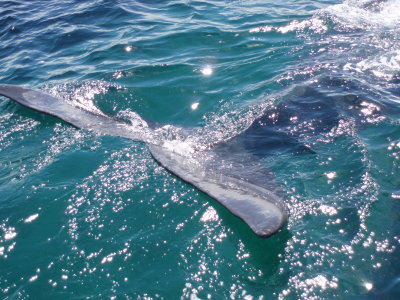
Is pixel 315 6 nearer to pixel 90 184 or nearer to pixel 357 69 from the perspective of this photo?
pixel 357 69

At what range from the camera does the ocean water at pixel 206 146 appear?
4770 millimetres

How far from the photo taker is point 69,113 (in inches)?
309

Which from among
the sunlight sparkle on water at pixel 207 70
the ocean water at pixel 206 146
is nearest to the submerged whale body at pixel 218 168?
the ocean water at pixel 206 146

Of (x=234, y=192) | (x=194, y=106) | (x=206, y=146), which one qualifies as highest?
(x=234, y=192)

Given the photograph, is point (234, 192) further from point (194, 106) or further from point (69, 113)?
point (69, 113)

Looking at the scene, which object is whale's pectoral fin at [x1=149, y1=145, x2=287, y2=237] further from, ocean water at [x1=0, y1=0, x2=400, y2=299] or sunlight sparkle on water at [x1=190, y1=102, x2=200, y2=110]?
sunlight sparkle on water at [x1=190, y1=102, x2=200, y2=110]

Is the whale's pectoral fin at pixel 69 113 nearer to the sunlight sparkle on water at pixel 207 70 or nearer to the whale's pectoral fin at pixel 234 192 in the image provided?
the whale's pectoral fin at pixel 234 192

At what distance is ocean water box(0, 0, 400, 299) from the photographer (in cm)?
477

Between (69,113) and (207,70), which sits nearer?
(69,113)

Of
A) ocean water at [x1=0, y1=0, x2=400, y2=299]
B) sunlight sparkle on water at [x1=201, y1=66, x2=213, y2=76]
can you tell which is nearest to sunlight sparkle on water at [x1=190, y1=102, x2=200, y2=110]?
ocean water at [x1=0, y1=0, x2=400, y2=299]

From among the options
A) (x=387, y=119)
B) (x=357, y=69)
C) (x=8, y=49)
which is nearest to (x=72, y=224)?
(x=387, y=119)

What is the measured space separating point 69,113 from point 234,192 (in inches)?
167

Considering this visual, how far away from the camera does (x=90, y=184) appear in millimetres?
6480

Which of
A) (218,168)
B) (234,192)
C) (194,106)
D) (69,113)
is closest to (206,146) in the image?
(218,168)
